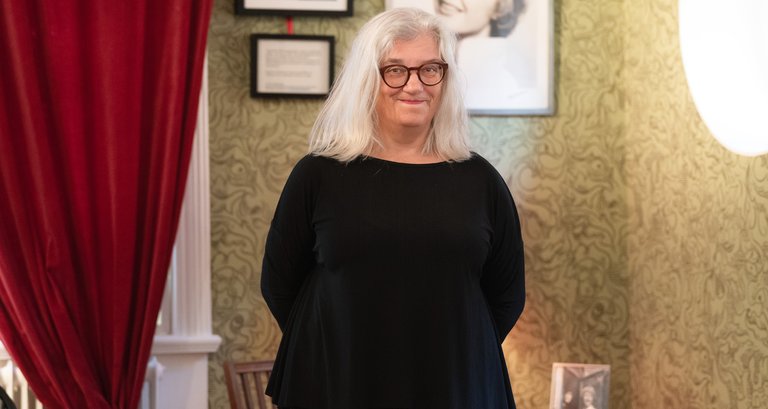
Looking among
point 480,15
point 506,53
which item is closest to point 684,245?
point 506,53

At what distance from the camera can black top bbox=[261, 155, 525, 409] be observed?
1668 millimetres

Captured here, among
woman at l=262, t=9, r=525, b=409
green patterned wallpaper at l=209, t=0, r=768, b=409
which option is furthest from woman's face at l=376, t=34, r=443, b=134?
→ green patterned wallpaper at l=209, t=0, r=768, b=409

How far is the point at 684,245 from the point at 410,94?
1.29 m

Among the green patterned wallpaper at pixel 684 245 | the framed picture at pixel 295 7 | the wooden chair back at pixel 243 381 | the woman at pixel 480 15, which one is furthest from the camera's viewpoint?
the woman at pixel 480 15

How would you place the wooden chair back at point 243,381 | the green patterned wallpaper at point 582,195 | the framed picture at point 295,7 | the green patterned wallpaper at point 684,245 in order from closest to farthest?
1. the green patterned wallpaper at point 684,245
2. the wooden chair back at point 243,381
3. the green patterned wallpaper at point 582,195
4. the framed picture at point 295,7

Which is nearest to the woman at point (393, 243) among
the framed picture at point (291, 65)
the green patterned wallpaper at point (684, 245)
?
the green patterned wallpaper at point (684, 245)

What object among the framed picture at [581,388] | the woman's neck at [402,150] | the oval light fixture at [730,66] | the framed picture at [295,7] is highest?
the framed picture at [295,7]

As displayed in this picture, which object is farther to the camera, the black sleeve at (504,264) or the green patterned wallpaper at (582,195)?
the green patterned wallpaper at (582,195)

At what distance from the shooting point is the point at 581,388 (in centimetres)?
287

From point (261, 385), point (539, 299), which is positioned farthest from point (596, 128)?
point (261, 385)

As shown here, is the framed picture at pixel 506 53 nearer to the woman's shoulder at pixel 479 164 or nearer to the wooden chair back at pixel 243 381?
the wooden chair back at pixel 243 381

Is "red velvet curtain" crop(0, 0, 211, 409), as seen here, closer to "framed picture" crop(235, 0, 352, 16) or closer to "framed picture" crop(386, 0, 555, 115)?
"framed picture" crop(235, 0, 352, 16)

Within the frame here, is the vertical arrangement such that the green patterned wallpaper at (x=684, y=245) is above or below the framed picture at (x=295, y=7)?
below

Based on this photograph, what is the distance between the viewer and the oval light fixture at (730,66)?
2418mm
